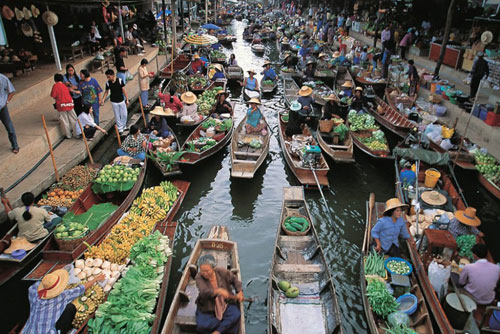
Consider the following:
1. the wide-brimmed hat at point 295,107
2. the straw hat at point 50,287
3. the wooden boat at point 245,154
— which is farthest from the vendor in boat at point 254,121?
the straw hat at point 50,287

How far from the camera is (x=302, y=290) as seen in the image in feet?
19.8

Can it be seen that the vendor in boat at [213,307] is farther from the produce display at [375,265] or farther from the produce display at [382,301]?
the produce display at [375,265]

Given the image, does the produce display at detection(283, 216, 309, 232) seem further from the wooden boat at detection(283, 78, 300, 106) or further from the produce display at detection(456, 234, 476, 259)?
the wooden boat at detection(283, 78, 300, 106)

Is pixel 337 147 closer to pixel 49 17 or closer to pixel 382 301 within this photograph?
pixel 382 301

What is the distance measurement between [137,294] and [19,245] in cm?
266

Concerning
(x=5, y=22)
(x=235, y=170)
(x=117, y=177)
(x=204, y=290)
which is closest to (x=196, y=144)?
(x=235, y=170)

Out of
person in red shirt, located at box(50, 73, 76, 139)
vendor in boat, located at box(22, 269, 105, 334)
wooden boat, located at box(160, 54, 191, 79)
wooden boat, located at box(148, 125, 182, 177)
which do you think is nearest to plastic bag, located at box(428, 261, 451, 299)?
vendor in boat, located at box(22, 269, 105, 334)

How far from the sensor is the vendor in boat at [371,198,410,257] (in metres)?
6.39

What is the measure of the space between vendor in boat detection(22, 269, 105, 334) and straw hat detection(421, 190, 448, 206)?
7.55 m

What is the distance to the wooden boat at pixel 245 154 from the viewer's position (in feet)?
31.0

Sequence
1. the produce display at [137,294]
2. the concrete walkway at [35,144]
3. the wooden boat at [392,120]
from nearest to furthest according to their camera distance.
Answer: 1. the produce display at [137,294]
2. the concrete walkway at [35,144]
3. the wooden boat at [392,120]

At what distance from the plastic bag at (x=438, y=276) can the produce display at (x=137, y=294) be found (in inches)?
184

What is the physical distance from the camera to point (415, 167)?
922cm

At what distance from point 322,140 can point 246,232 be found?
4.49m
